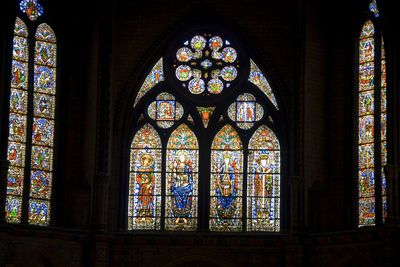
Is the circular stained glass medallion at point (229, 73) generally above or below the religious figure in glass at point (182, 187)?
above

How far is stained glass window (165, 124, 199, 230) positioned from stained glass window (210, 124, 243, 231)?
0.44 metres

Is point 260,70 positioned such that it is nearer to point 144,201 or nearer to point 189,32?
point 189,32

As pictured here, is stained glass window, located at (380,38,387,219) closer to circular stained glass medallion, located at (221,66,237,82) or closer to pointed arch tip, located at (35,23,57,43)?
circular stained glass medallion, located at (221,66,237,82)

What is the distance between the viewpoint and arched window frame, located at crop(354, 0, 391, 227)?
3119 cm

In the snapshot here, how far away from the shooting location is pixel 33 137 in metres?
32.4

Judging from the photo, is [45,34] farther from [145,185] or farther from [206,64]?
[145,185]

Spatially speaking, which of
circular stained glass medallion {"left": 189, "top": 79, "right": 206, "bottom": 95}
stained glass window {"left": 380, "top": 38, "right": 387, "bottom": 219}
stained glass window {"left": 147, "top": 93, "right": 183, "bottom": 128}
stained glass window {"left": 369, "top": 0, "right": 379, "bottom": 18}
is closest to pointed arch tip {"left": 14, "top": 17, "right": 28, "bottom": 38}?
stained glass window {"left": 147, "top": 93, "right": 183, "bottom": 128}

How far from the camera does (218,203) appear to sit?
3375cm

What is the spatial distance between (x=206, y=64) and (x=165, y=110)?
63.1 inches

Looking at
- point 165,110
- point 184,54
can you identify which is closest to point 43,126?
point 165,110

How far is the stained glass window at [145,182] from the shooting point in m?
33.6

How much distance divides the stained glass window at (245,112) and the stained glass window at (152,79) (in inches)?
76.1

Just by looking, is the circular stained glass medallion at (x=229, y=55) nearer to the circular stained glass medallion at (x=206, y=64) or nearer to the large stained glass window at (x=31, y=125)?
the circular stained glass medallion at (x=206, y=64)

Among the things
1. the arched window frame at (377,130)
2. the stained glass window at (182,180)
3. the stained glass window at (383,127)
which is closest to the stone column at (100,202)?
the stained glass window at (182,180)
